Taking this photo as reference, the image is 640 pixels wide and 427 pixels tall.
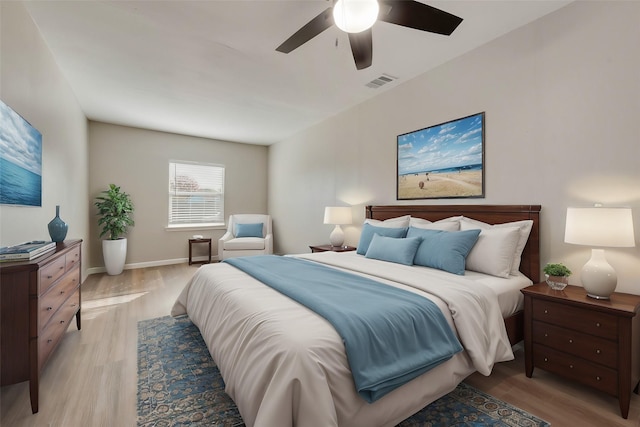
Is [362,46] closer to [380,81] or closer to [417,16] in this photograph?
[417,16]

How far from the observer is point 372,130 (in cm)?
401

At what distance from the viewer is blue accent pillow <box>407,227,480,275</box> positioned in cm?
238

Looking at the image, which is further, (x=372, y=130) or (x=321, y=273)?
(x=372, y=130)

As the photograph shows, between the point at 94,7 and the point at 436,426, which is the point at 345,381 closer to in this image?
the point at 436,426

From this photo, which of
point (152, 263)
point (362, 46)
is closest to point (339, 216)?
point (362, 46)

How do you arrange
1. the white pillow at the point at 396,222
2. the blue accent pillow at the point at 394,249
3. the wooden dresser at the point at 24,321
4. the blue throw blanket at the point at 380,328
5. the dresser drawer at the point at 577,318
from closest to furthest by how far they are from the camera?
the blue throw blanket at the point at 380,328, the wooden dresser at the point at 24,321, the dresser drawer at the point at 577,318, the blue accent pillow at the point at 394,249, the white pillow at the point at 396,222

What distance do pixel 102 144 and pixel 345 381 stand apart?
5829 millimetres

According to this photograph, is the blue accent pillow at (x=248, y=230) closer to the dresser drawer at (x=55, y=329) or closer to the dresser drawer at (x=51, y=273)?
the dresser drawer at (x=55, y=329)

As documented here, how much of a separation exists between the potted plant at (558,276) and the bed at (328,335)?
0.24 m

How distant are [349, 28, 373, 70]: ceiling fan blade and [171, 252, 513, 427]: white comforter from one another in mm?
1637

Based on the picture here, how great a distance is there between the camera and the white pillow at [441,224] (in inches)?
109

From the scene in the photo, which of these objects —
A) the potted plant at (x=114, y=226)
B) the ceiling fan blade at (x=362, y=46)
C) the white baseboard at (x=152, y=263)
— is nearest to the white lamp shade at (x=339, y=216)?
the ceiling fan blade at (x=362, y=46)

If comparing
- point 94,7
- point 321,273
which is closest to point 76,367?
Result: point 321,273

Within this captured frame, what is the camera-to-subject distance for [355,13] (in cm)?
165
